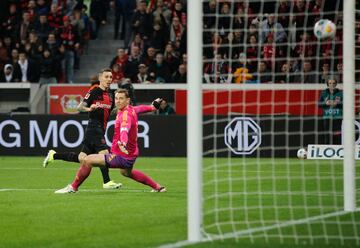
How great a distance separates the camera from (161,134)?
24.2 metres

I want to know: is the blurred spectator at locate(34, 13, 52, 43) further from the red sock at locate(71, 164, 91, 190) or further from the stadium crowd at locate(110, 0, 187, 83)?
the red sock at locate(71, 164, 91, 190)

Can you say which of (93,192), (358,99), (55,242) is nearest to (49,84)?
(358,99)

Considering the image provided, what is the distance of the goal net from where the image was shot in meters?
11.4

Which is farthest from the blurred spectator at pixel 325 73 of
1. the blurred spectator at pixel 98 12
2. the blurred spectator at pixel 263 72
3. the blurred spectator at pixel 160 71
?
the blurred spectator at pixel 98 12

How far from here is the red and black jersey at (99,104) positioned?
16.2 metres

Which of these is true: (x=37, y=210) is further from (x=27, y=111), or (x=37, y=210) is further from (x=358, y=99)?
(x=27, y=111)

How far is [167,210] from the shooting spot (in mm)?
12680

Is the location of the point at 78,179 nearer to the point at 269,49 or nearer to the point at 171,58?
the point at 269,49

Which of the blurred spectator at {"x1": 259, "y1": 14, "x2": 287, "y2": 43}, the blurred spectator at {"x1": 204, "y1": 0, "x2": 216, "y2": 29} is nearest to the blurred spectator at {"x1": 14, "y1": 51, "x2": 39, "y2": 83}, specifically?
the blurred spectator at {"x1": 204, "y1": 0, "x2": 216, "y2": 29}

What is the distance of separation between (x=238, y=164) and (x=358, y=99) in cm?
290

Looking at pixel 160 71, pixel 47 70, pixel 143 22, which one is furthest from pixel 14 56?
pixel 160 71

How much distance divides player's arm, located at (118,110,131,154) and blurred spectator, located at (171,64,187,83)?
11.4 metres

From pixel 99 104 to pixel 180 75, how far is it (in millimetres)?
10026

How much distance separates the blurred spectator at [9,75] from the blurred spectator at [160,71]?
3.85 meters
